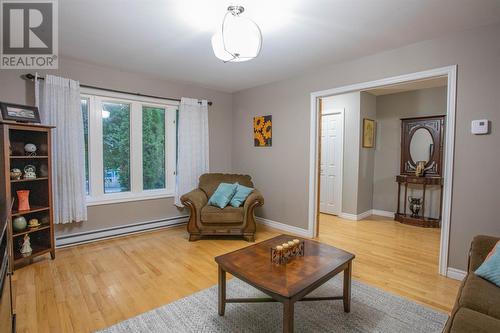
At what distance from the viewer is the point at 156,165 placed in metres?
4.24

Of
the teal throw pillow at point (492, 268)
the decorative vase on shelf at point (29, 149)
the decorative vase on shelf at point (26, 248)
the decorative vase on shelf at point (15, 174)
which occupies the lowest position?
the decorative vase on shelf at point (26, 248)

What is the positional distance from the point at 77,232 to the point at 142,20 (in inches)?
110

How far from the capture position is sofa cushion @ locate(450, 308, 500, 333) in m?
1.16

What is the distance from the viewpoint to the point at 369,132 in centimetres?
501

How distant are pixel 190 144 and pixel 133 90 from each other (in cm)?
116

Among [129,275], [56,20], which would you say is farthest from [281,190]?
[56,20]

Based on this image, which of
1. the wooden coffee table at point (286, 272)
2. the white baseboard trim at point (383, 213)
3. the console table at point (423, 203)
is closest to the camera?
the wooden coffee table at point (286, 272)

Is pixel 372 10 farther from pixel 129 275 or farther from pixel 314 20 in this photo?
pixel 129 275

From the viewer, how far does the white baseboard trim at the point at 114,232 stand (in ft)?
10.9

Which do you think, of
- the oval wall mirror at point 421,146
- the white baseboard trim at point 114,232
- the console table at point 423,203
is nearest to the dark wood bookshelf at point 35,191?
the white baseboard trim at point 114,232

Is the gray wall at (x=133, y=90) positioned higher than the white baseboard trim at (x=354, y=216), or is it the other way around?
the gray wall at (x=133, y=90)

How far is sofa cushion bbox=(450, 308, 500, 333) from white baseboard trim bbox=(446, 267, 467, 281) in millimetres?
1528

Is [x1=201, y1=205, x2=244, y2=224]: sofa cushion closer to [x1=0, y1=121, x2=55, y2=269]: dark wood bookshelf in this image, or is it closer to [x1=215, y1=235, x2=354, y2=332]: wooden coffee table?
[x1=215, y1=235, x2=354, y2=332]: wooden coffee table

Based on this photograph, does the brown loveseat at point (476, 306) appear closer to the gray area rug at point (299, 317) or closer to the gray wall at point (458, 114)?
the gray area rug at point (299, 317)
